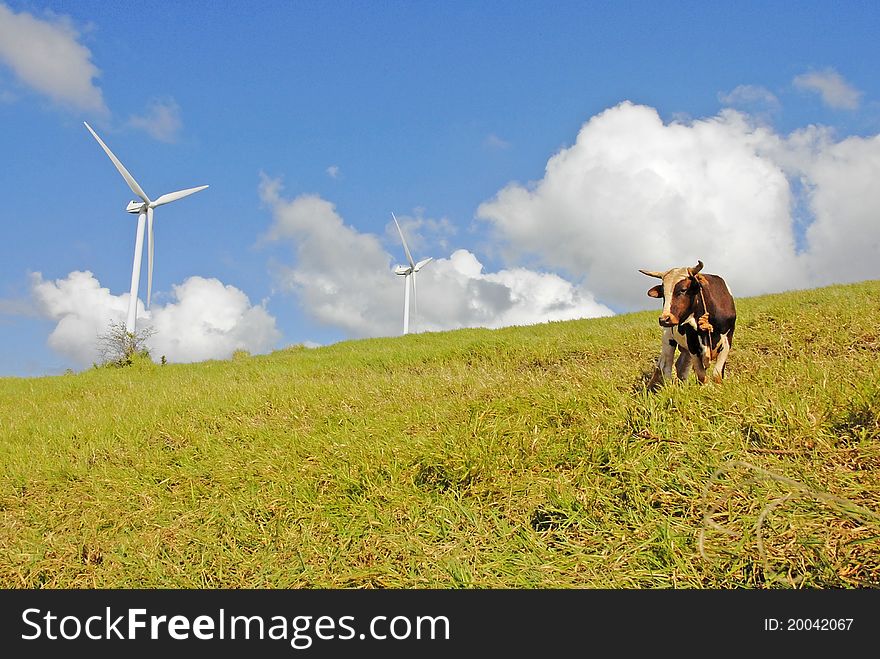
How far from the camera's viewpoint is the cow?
6.33 metres

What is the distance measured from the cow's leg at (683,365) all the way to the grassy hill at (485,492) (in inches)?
29.5

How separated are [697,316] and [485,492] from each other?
3632 mm

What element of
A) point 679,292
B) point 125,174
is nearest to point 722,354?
point 679,292

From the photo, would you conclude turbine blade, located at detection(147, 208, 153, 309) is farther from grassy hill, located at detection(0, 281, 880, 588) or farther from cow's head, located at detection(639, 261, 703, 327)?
cow's head, located at detection(639, 261, 703, 327)

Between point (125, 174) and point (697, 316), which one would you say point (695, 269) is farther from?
point (125, 174)

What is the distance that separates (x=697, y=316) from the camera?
255 inches

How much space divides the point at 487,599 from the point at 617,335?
1289 cm

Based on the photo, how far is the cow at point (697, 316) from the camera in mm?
→ 6328

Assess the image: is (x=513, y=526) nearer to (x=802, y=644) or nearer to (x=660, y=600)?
(x=660, y=600)

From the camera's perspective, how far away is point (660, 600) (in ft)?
9.53

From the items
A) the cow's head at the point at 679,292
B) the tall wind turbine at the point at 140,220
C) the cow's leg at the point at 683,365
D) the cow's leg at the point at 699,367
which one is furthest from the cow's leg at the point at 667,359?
the tall wind turbine at the point at 140,220

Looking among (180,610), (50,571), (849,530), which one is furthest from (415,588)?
(50,571)

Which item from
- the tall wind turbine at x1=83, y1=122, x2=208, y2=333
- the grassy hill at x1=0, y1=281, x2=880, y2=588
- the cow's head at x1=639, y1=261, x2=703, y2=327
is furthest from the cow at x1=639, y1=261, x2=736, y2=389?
the tall wind turbine at x1=83, y1=122, x2=208, y2=333

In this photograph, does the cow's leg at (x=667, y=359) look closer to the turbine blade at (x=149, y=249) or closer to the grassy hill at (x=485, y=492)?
the grassy hill at (x=485, y=492)
